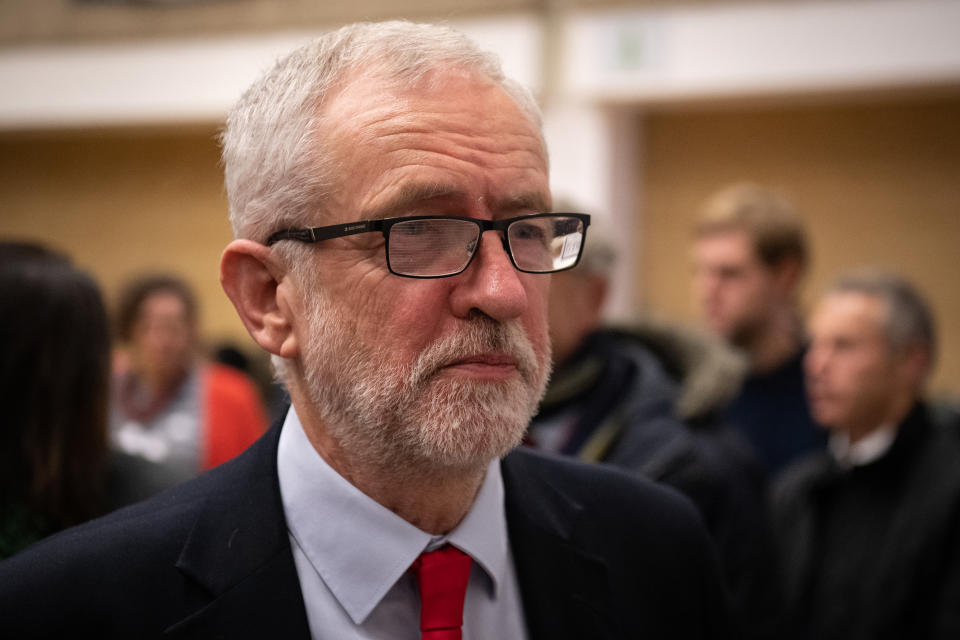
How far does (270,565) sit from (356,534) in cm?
14

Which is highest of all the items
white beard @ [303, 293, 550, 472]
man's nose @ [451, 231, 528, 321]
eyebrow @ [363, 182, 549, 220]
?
eyebrow @ [363, 182, 549, 220]

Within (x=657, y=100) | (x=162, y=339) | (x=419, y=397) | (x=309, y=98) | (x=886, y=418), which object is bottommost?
(x=886, y=418)

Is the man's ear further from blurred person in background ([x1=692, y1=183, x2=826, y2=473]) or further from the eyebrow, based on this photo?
blurred person in background ([x1=692, y1=183, x2=826, y2=473])

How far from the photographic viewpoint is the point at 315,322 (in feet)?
4.89

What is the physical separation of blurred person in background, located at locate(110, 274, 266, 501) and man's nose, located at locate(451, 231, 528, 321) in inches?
78.5

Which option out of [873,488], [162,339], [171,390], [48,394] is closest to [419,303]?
[48,394]

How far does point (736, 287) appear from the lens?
13.3 ft

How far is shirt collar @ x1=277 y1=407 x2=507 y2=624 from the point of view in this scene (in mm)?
1456

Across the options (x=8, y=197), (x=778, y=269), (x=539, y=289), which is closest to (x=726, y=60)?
(x=778, y=269)

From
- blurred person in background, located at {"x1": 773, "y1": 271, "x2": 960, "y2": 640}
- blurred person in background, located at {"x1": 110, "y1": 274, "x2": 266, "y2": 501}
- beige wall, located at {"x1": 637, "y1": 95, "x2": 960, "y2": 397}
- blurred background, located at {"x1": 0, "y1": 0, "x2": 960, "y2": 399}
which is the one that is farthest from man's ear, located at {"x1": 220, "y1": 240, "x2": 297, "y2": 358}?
beige wall, located at {"x1": 637, "y1": 95, "x2": 960, "y2": 397}

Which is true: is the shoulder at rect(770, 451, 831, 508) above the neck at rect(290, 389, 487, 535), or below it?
below

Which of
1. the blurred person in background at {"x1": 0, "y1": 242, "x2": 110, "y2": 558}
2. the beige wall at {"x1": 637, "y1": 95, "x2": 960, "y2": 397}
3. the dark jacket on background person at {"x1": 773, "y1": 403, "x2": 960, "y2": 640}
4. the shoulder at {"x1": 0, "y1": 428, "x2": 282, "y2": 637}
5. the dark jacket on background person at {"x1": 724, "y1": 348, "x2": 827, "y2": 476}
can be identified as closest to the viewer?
the shoulder at {"x1": 0, "y1": 428, "x2": 282, "y2": 637}

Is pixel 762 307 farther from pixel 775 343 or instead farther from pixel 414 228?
pixel 414 228

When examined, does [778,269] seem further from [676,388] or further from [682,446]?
[682,446]
